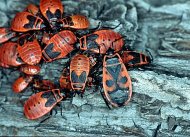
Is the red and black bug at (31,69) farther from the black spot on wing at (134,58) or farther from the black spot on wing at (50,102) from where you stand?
the black spot on wing at (134,58)

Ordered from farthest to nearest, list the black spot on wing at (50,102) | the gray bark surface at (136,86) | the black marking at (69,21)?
the black marking at (69,21), the black spot on wing at (50,102), the gray bark surface at (136,86)

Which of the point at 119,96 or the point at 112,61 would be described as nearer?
the point at 119,96

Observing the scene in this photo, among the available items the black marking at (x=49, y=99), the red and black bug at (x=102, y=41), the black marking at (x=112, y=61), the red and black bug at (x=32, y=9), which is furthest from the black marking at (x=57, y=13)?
the black marking at (x=49, y=99)

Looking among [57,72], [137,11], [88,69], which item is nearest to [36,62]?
[57,72]

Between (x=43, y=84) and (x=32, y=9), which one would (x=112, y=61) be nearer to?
(x=43, y=84)

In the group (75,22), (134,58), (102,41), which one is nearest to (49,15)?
(75,22)

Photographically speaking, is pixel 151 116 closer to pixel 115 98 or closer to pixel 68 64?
pixel 115 98

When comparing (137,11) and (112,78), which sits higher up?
(137,11)
